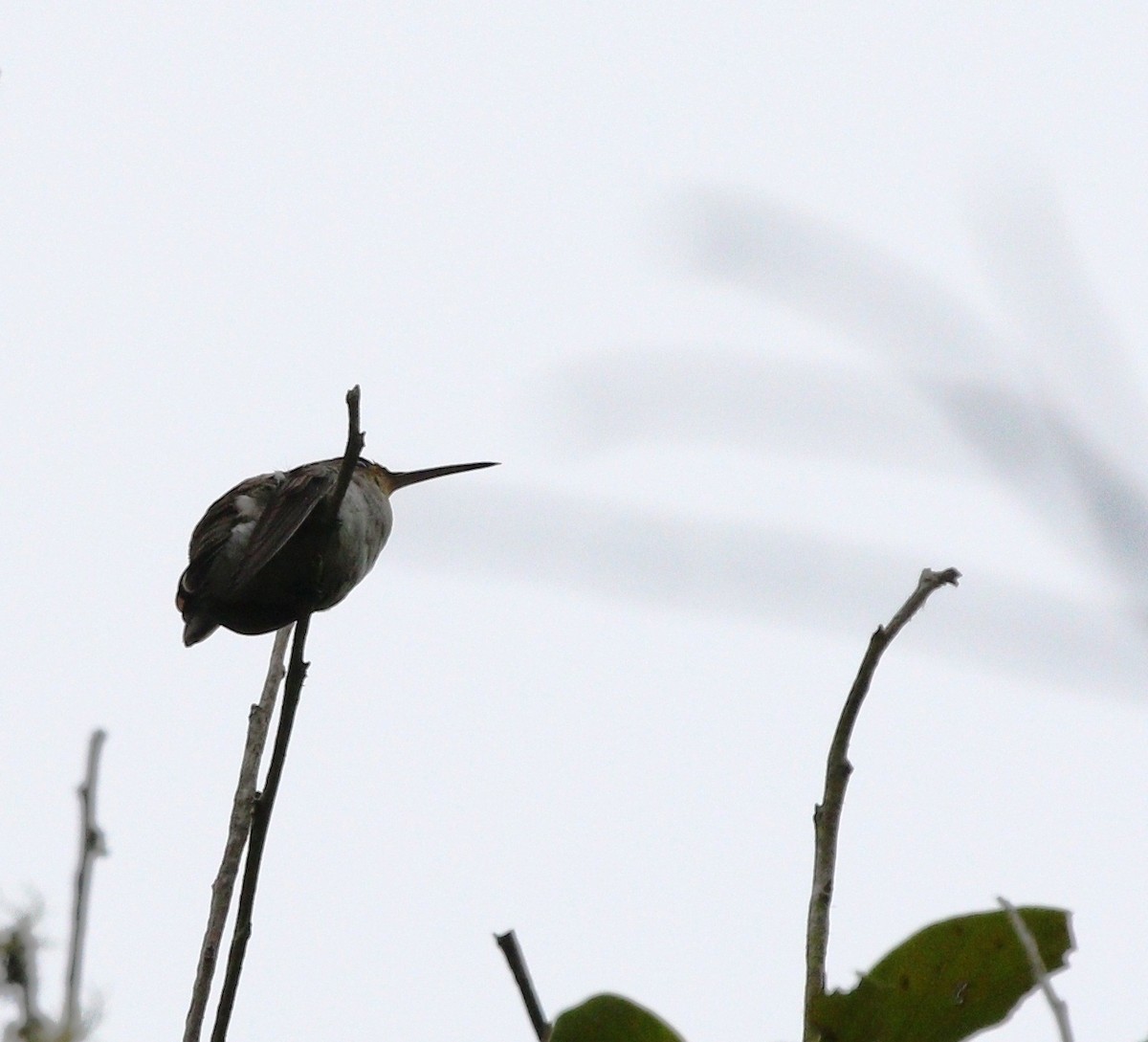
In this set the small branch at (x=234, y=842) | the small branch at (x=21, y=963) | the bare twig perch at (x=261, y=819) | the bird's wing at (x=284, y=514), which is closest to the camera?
the small branch at (x=21, y=963)

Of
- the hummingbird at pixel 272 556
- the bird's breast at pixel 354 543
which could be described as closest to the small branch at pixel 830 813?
the hummingbird at pixel 272 556

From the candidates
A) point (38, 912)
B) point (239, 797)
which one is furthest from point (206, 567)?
point (38, 912)

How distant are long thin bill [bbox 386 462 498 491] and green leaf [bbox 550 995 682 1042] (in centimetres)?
502

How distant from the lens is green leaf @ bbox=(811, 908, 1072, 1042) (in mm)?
2148

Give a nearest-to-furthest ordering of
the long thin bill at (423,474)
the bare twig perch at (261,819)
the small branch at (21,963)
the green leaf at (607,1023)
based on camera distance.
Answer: the small branch at (21,963)
the green leaf at (607,1023)
the bare twig perch at (261,819)
the long thin bill at (423,474)

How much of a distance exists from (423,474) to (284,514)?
2.08 m

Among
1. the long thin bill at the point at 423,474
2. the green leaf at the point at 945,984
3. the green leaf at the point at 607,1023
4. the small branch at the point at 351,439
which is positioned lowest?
the green leaf at the point at 607,1023

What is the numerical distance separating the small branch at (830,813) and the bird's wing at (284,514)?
9.98 feet

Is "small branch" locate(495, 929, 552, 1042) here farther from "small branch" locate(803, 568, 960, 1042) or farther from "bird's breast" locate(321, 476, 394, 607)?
"bird's breast" locate(321, 476, 394, 607)

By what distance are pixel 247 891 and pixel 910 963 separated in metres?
1.09

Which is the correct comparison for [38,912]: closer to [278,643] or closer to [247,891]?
[247,891]

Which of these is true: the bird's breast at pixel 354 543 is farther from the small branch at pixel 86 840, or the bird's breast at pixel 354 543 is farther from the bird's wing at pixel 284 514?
the small branch at pixel 86 840

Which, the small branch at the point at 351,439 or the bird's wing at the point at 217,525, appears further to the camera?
the bird's wing at the point at 217,525

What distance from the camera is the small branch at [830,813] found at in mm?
2145
